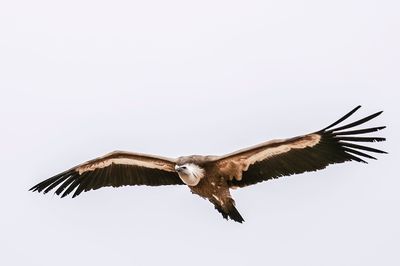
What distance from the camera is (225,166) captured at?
18.2m

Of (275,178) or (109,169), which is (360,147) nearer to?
(275,178)

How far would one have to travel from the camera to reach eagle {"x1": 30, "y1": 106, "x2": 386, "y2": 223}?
17188 millimetres

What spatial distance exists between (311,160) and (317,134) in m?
0.59

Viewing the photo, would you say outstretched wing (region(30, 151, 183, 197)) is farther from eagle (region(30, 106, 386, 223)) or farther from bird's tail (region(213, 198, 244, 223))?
bird's tail (region(213, 198, 244, 223))

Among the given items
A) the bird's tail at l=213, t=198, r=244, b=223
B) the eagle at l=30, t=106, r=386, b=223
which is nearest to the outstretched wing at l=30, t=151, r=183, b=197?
the eagle at l=30, t=106, r=386, b=223

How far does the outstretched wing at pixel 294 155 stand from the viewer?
A: 55.9 feet

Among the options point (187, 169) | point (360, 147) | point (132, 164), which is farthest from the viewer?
point (132, 164)

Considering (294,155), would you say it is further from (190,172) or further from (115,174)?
(115,174)

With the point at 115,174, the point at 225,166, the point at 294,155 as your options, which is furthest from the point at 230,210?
the point at 115,174

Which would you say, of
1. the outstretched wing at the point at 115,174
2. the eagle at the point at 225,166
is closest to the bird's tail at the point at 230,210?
the eagle at the point at 225,166

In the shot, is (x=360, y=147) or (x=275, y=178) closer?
(x=360, y=147)

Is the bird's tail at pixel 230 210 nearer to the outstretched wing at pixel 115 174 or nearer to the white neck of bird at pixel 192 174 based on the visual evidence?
the white neck of bird at pixel 192 174

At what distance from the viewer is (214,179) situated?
60.2ft

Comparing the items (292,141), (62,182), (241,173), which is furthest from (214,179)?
(62,182)
